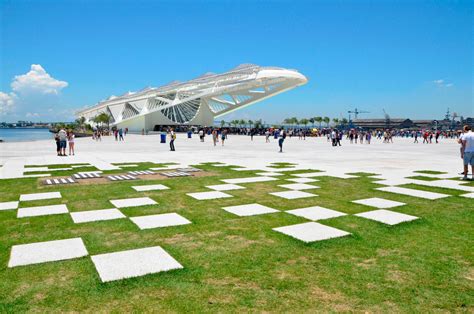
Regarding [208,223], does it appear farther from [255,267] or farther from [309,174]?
[309,174]

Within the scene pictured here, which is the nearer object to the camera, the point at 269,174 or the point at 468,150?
the point at 468,150

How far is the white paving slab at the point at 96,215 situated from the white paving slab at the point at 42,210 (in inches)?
14.6

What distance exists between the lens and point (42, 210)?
6387mm

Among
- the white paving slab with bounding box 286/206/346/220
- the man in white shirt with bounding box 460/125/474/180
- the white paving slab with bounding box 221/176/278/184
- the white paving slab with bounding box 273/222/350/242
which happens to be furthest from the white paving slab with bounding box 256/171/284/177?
the white paving slab with bounding box 273/222/350/242

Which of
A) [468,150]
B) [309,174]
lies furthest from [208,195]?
[468,150]

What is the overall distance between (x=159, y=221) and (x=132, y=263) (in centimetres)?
171

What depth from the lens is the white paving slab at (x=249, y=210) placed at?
6.24m

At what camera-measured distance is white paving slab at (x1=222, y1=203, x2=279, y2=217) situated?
6.24 metres

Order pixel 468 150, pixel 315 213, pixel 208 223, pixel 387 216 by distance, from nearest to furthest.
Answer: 1. pixel 208 223
2. pixel 387 216
3. pixel 315 213
4. pixel 468 150

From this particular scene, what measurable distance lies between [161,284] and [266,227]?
224 cm

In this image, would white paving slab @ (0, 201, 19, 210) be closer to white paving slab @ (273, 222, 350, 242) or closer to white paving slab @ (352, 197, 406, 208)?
white paving slab @ (273, 222, 350, 242)

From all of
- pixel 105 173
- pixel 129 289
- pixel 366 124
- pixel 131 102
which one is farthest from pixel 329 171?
pixel 366 124

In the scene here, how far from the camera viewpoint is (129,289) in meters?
3.37

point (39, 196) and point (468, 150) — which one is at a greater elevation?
point (468, 150)
